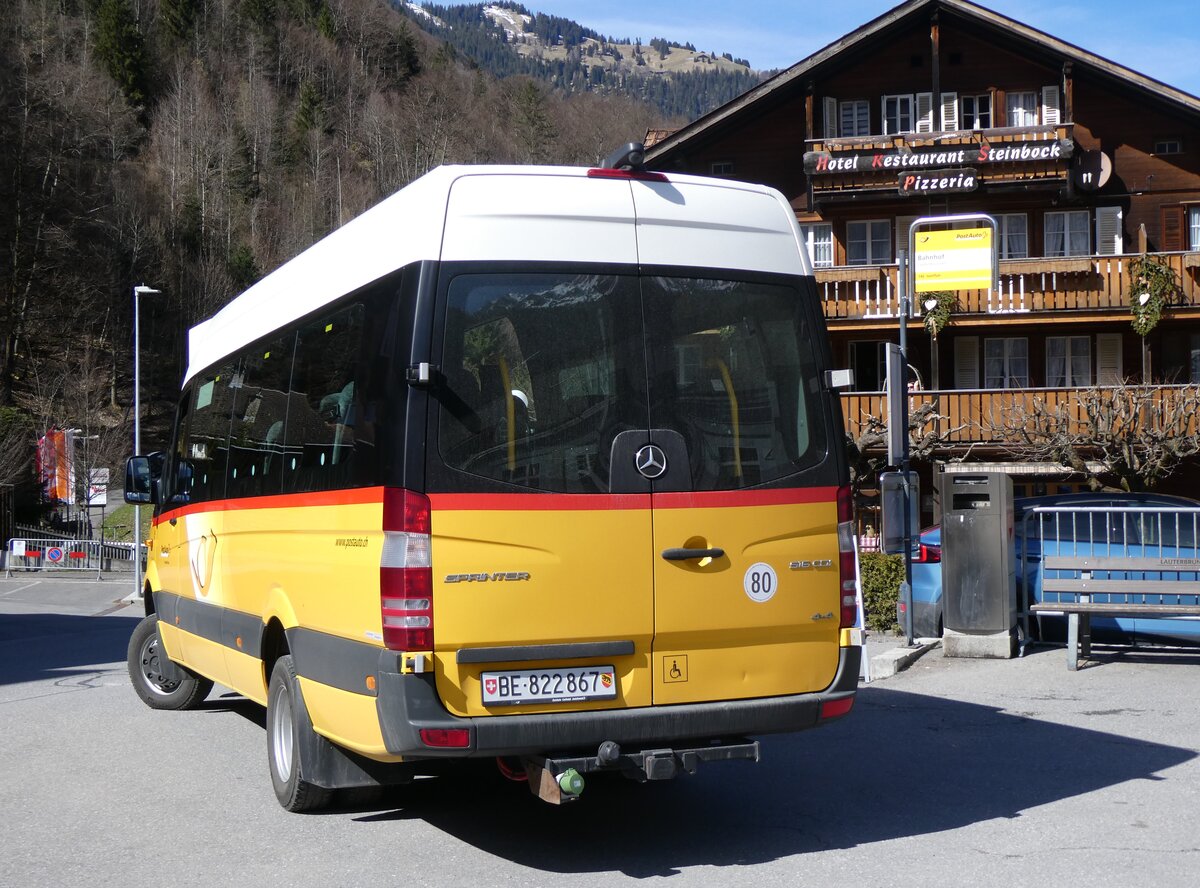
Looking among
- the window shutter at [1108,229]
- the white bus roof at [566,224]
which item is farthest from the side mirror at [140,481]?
the window shutter at [1108,229]

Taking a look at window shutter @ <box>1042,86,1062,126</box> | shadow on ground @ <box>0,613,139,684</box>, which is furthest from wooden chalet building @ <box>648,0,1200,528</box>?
shadow on ground @ <box>0,613,139,684</box>

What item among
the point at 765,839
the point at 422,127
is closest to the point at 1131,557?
the point at 765,839

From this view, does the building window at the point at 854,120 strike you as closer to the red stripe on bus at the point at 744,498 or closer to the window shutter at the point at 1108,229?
the window shutter at the point at 1108,229

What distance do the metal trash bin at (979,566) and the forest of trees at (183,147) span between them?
1627 inches

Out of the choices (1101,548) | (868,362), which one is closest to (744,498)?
(1101,548)

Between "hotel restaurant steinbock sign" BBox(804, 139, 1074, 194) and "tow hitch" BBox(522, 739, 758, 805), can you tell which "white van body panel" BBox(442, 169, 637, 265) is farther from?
"hotel restaurant steinbock sign" BBox(804, 139, 1074, 194)

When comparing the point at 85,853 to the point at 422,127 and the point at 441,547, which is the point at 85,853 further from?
the point at 422,127

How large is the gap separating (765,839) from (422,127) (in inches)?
3352

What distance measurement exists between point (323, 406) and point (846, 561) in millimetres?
2622

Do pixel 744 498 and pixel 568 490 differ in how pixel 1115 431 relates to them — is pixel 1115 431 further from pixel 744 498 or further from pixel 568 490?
pixel 568 490

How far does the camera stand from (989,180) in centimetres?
3403

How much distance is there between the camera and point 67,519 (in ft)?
183

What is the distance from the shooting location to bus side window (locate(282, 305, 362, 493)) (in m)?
6.42

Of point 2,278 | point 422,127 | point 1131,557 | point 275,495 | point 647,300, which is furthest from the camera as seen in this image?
point 422,127
